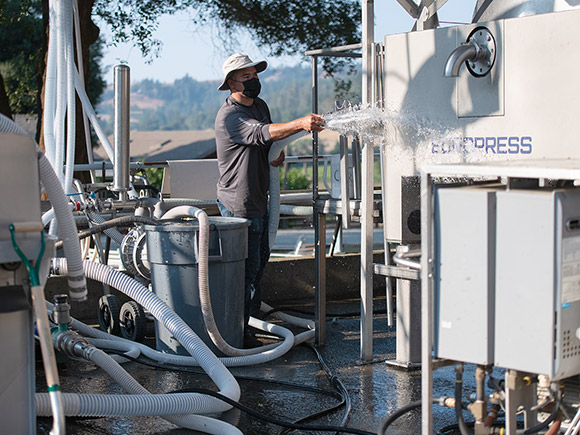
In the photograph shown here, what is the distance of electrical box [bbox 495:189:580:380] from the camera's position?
2713 millimetres

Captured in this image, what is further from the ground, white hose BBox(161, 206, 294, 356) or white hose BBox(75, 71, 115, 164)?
white hose BBox(75, 71, 115, 164)

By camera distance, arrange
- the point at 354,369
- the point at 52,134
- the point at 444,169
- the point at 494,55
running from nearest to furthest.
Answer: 1. the point at 444,169
2. the point at 494,55
3. the point at 354,369
4. the point at 52,134

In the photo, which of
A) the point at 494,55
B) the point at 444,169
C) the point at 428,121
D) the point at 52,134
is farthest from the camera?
the point at 52,134

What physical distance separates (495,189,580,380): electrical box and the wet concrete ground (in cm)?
126

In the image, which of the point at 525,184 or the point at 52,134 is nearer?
the point at 525,184

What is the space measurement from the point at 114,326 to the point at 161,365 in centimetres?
84

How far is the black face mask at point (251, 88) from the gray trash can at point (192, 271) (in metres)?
0.93

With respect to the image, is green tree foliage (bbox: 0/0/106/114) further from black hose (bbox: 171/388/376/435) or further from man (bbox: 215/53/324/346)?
black hose (bbox: 171/388/376/435)

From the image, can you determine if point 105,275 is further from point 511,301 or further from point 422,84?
point 511,301

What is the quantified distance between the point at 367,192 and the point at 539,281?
2359mm

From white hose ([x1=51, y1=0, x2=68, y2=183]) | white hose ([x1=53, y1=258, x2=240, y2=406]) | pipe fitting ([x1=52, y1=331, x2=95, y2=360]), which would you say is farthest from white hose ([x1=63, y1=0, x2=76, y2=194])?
pipe fitting ([x1=52, y1=331, x2=95, y2=360])

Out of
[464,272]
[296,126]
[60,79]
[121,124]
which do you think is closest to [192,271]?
[296,126]

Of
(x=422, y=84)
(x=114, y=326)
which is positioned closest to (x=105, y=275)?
(x=114, y=326)

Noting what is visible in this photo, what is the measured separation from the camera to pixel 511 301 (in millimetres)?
2826
